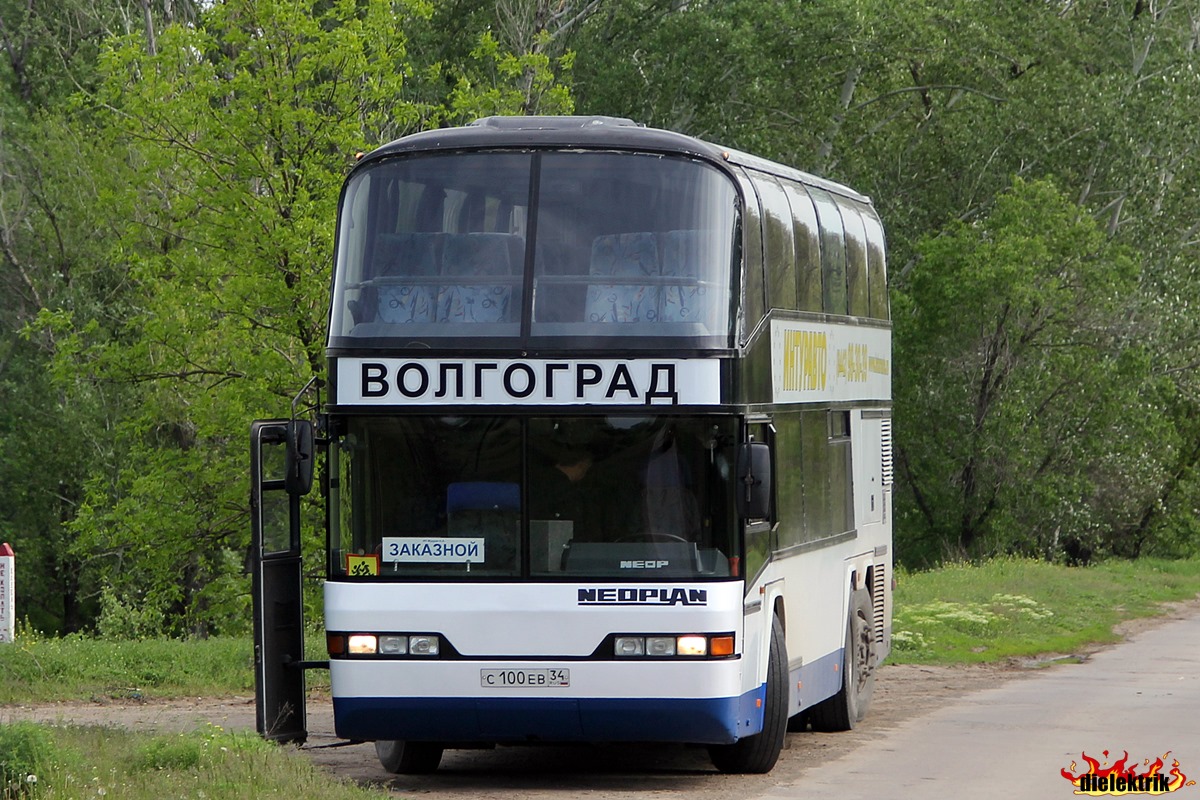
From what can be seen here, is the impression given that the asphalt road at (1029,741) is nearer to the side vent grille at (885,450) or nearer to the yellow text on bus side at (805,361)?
the side vent grille at (885,450)

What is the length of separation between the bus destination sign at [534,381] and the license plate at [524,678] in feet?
5.32

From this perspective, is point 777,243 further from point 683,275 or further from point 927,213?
point 927,213

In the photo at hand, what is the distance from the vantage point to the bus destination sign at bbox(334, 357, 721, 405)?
1243 centimetres

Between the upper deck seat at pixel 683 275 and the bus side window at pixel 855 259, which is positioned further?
the bus side window at pixel 855 259

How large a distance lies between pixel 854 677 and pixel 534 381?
563cm

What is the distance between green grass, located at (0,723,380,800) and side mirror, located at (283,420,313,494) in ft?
5.16

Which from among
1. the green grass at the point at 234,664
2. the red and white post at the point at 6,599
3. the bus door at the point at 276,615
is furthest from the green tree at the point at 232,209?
the bus door at the point at 276,615

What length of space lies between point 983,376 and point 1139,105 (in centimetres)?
720

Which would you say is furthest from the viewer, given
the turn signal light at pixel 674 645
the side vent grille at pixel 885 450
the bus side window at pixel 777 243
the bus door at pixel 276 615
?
the side vent grille at pixel 885 450

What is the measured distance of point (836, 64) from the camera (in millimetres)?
45750

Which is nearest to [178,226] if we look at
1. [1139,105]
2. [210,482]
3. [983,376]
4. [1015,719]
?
[210,482]

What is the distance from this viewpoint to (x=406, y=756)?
44.9 ft

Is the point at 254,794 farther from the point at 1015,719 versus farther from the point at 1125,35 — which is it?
the point at 1125,35

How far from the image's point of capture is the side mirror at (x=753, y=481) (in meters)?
12.3
